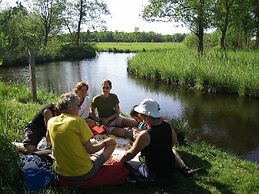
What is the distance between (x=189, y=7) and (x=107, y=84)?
22592mm

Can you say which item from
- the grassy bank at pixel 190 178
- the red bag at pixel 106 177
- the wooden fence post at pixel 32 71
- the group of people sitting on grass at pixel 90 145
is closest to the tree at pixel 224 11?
the wooden fence post at pixel 32 71

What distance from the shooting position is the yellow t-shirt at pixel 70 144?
176 inches

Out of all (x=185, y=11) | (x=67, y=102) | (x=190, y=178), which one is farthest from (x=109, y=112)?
(x=185, y=11)

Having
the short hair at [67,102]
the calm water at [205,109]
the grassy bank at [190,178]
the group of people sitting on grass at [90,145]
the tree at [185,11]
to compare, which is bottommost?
the calm water at [205,109]

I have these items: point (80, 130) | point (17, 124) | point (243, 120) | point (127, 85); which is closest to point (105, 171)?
point (80, 130)

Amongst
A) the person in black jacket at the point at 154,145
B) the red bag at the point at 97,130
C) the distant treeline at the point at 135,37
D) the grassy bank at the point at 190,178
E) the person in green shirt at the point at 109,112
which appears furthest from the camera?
the distant treeline at the point at 135,37

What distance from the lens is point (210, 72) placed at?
58.4ft

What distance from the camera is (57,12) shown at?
50.8m

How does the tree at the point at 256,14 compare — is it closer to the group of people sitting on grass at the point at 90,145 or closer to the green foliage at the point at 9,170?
the group of people sitting on grass at the point at 90,145

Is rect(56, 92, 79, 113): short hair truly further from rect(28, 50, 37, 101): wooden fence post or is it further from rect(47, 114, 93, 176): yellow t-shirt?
rect(28, 50, 37, 101): wooden fence post

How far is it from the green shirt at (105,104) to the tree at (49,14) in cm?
4218

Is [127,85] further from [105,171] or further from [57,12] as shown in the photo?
[57,12]

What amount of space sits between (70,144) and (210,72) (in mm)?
14328

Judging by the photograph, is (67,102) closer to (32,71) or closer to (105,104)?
(105,104)
